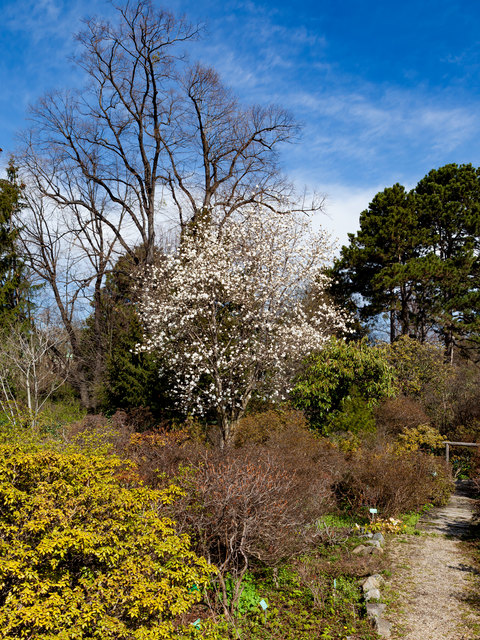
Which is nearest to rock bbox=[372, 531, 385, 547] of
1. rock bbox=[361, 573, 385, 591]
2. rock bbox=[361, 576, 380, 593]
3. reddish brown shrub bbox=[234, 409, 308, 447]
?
rock bbox=[361, 573, 385, 591]

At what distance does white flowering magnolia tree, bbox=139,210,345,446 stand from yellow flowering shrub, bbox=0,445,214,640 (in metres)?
6.48

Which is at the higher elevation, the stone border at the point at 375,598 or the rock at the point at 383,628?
the stone border at the point at 375,598

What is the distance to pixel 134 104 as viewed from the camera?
18.4 m


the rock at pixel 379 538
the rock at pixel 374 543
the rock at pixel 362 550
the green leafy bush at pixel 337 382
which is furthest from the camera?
the green leafy bush at pixel 337 382

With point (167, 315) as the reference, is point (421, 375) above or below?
below

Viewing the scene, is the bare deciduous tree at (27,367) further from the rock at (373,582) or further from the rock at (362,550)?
the rock at (373,582)

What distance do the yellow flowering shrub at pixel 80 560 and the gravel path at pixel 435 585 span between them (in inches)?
81.3

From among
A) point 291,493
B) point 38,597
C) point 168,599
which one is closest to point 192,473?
point 291,493

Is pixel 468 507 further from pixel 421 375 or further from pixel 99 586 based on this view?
pixel 99 586

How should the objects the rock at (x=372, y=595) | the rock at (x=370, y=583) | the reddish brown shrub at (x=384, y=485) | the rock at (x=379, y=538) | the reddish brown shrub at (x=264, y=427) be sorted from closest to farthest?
the rock at (x=372, y=595)
the rock at (x=370, y=583)
the rock at (x=379, y=538)
the reddish brown shrub at (x=384, y=485)
the reddish brown shrub at (x=264, y=427)

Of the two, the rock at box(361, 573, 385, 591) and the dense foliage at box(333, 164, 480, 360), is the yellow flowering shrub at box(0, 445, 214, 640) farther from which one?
the dense foliage at box(333, 164, 480, 360)

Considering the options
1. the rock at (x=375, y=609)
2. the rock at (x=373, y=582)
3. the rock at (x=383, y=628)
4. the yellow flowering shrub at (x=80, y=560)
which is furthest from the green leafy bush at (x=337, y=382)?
the yellow flowering shrub at (x=80, y=560)

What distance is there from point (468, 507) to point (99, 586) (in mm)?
7541

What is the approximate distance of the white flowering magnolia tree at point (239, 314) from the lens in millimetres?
10852
